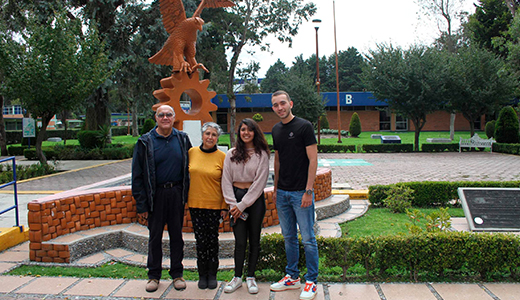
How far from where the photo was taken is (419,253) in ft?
12.3

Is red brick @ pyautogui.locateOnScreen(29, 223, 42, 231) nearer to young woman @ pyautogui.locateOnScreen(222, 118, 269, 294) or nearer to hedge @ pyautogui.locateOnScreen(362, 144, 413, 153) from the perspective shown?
young woman @ pyautogui.locateOnScreen(222, 118, 269, 294)

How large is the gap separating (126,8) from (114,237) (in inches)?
727

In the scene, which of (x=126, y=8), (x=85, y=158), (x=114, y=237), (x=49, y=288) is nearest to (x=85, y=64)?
(x=85, y=158)

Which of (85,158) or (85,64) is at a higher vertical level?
(85,64)

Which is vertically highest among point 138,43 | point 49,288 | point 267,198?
point 138,43

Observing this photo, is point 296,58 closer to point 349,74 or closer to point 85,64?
point 349,74

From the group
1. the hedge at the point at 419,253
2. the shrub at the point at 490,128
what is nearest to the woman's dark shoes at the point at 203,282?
the hedge at the point at 419,253

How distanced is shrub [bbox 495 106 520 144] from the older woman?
22772 mm

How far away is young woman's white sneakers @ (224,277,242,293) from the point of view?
3.48 meters

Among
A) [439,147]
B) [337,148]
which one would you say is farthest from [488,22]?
[337,148]

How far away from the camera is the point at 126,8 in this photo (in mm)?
20359

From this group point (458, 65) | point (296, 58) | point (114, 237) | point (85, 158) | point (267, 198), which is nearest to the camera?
point (114, 237)

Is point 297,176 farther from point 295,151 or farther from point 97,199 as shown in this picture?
point 97,199

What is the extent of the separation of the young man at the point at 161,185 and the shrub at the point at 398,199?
480 cm
